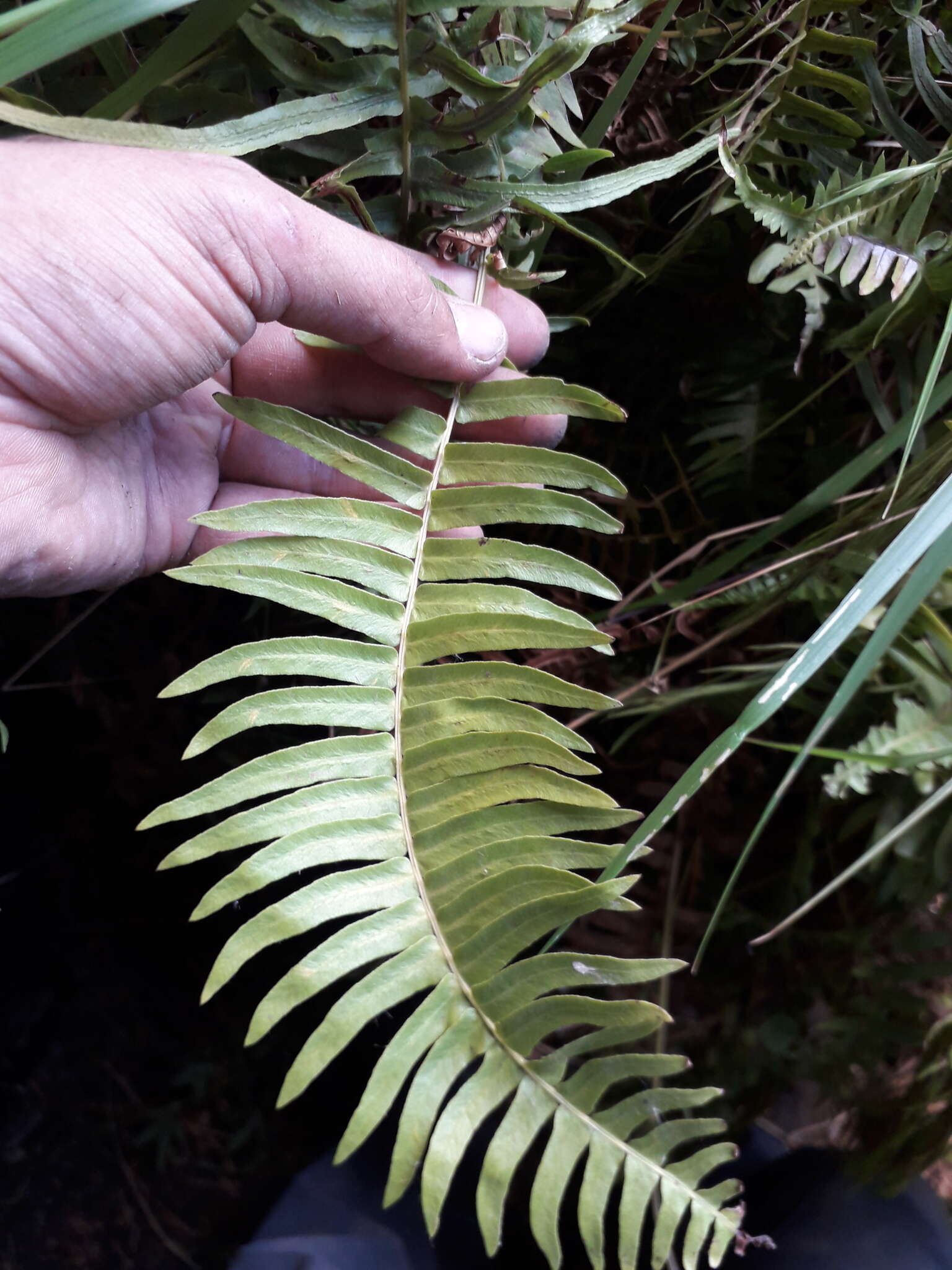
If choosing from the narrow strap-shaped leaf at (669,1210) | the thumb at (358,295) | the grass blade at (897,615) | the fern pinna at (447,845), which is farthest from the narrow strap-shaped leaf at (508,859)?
the thumb at (358,295)

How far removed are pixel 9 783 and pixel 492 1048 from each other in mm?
1048

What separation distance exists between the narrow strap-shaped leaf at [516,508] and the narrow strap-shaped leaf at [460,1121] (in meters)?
0.36

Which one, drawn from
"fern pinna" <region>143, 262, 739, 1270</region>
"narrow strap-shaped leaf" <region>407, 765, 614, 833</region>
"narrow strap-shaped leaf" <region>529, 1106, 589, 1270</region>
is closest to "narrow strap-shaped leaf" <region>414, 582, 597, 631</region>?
"fern pinna" <region>143, 262, 739, 1270</region>

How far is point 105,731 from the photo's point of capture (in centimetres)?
118

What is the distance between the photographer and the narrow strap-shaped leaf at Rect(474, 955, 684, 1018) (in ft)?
1.67

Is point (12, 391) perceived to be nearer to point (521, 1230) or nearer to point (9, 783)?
point (9, 783)

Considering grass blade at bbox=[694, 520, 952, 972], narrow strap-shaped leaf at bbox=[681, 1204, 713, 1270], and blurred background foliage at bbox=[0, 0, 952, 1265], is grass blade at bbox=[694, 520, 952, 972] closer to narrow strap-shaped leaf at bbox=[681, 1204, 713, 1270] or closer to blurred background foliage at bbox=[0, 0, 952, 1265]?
blurred background foliage at bbox=[0, 0, 952, 1265]

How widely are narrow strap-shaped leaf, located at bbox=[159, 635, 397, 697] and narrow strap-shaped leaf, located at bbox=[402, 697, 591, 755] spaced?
35 millimetres

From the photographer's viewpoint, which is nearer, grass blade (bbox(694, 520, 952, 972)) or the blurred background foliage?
grass blade (bbox(694, 520, 952, 972))

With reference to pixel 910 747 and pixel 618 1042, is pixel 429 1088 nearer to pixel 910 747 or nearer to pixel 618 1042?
pixel 618 1042

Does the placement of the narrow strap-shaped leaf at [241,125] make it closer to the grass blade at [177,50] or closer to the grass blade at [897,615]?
the grass blade at [177,50]

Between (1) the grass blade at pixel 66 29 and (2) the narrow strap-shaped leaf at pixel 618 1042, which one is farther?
(2) the narrow strap-shaped leaf at pixel 618 1042

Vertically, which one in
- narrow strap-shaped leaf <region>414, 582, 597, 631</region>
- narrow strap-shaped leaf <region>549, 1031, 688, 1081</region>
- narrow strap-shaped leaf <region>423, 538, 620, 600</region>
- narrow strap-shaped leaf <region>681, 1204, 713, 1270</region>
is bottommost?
narrow strap-shaped leaf <region>681, 1204, 713, 1270</region>

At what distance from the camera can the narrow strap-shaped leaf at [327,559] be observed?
541 millimetres
